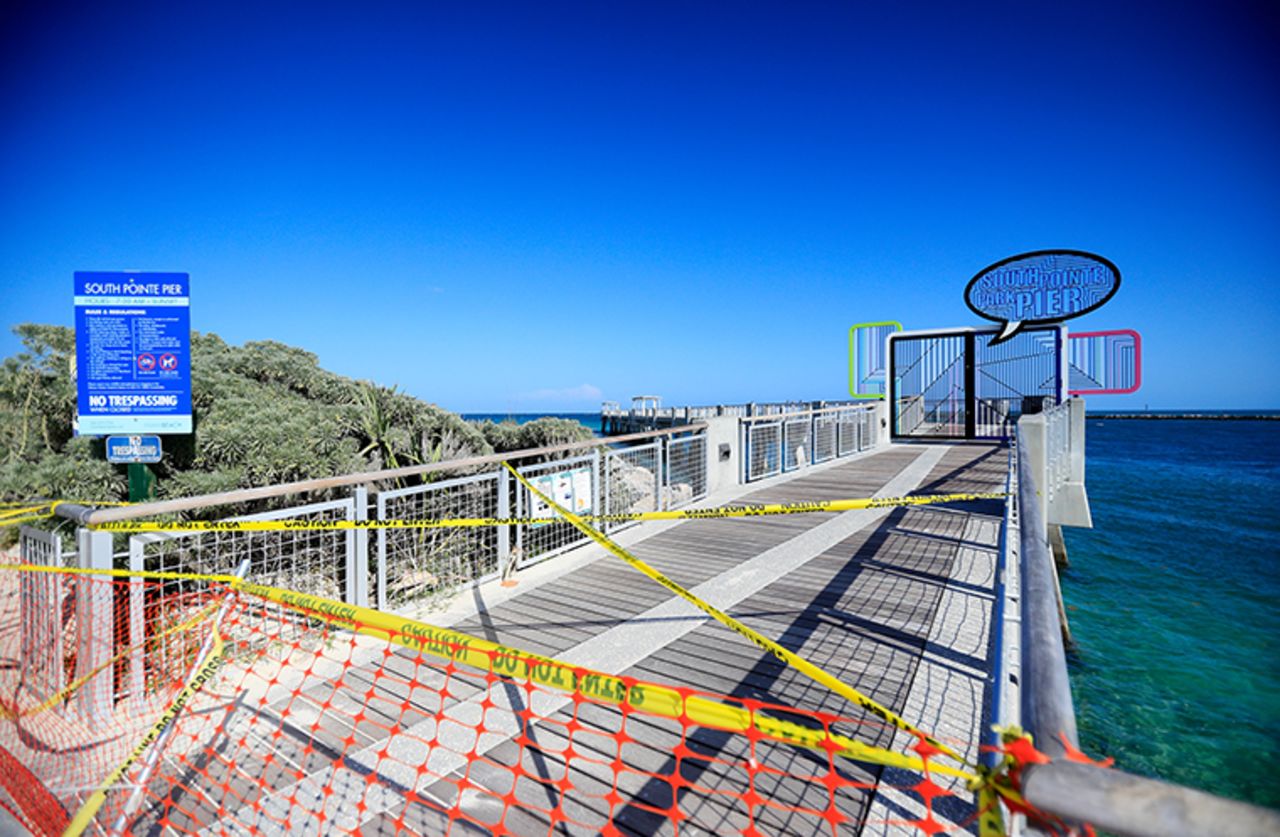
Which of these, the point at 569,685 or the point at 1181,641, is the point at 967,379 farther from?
the point at 569,685

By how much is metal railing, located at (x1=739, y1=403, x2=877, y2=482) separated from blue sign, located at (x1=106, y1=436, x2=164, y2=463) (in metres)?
8.35

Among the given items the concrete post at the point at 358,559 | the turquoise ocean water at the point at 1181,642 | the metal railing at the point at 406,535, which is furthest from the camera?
the turquoise ocean water at the point at 1181,642

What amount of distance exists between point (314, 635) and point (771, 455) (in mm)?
9171

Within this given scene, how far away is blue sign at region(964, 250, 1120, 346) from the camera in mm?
12477

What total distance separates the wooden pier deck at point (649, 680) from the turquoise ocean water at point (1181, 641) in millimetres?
2800

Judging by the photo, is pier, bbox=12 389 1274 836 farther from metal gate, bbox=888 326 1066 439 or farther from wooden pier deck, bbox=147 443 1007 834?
metal gate, bbox=888 326 1066 439

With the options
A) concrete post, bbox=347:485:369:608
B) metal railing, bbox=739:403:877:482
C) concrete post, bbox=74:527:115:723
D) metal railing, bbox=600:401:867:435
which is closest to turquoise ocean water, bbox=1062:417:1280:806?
metal railing, bbox=739:403:877:482

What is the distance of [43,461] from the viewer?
8141 mm

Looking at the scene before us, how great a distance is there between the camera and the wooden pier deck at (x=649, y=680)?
2682 mm

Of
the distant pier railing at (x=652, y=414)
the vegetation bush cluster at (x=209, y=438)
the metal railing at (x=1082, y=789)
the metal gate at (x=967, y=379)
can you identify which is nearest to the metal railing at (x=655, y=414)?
the distant pier railing at (x=652, y=414)

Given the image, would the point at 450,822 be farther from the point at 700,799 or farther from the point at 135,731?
the point at 135,731

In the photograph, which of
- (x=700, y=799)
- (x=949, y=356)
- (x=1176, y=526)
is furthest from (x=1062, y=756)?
(x=1176, y=526)

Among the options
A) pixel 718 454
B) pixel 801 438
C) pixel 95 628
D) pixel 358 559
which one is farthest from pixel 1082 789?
pixel 801 438

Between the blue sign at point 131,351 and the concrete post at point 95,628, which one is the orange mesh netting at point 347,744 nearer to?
the concrete post at point 95,628
